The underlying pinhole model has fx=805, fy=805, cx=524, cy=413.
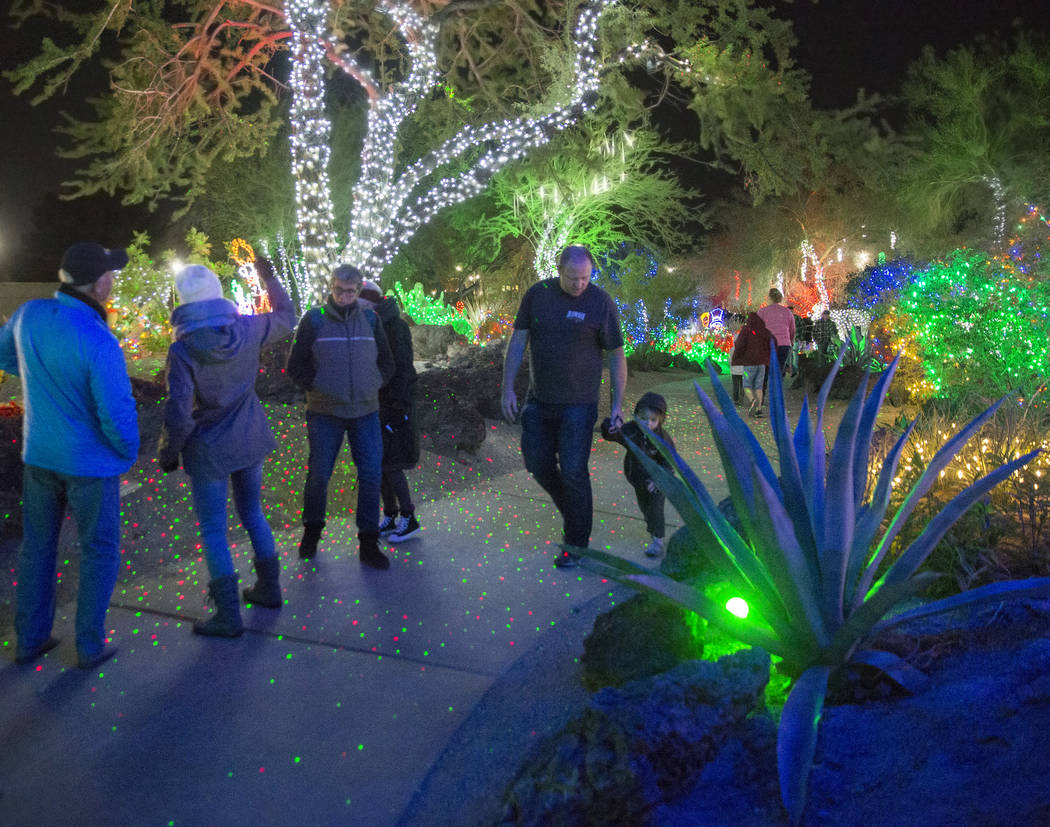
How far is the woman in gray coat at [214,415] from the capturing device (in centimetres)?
367

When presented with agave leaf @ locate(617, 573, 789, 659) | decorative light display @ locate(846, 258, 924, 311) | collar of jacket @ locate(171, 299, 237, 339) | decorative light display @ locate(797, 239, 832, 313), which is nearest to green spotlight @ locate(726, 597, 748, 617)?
agave leaf @ locate(617, 573, 789, 659)

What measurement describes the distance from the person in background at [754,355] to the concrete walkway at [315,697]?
6512 millimetres

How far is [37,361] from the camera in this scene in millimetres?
3373

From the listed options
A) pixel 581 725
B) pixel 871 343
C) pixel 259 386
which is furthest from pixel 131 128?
pixel 581 725

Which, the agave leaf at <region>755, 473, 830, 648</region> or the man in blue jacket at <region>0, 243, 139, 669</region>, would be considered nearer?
the agave leaf at <region>755, 473, 830, 648</region>

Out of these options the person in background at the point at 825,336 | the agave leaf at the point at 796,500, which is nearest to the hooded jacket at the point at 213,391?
the agave leaf at the point at 796,500

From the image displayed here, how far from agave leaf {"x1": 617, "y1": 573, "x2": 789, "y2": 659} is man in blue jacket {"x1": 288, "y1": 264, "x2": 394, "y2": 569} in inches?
89.9

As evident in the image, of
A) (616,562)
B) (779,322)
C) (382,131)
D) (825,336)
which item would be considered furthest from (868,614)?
(825,336)

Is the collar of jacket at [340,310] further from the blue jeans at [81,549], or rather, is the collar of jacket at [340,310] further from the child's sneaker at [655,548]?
the child's sneaker at [655,548]

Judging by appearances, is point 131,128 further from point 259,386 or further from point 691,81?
point 691,81

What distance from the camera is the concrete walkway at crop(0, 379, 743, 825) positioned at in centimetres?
258

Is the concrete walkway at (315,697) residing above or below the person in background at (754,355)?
below

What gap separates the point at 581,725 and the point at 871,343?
12.6 metres

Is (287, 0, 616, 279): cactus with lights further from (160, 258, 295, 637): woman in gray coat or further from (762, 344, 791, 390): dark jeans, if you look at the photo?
(160, 258, 295, 637): woman in gray coat
